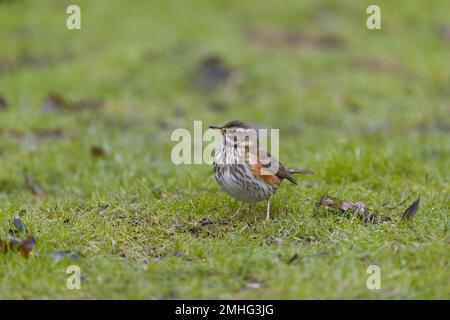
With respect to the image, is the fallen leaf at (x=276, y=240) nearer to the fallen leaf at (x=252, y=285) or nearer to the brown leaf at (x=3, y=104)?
the fallen leaf at (x=252, y=285)

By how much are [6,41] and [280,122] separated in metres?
Result: 6.84

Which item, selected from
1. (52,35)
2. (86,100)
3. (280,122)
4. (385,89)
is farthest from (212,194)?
(52,35)

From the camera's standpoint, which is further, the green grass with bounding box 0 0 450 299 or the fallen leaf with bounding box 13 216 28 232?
the fallen leaf with bounding box 13 216 28 232

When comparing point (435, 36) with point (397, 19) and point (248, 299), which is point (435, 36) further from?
point (248, 299)

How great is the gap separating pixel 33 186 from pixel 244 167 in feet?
9.85

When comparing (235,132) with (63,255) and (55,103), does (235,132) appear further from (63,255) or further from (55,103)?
(55,103)

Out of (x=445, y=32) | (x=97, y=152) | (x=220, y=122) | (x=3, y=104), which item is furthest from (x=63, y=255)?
(x=445, y=32)

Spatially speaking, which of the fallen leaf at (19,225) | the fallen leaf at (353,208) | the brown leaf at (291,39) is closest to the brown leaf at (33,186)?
the fallen leaf at (19,225)

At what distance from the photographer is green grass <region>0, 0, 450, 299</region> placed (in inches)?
206

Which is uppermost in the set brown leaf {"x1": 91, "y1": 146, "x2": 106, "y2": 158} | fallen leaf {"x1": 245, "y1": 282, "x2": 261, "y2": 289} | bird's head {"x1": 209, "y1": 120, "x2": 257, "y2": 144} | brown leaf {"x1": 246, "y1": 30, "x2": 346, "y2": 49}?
brown leaf {"x1": 246, "y1": 30, "x2": 346, "y2": 49}

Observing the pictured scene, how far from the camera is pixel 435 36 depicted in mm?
16094

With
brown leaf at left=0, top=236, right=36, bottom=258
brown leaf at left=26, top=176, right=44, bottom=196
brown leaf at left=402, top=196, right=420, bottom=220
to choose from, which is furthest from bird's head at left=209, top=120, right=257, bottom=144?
brown leaf at left=26, top=176, right=44, bottom=196

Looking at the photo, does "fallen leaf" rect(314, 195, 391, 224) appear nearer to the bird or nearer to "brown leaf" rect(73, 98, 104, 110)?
the bird

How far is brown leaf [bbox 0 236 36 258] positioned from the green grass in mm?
65
